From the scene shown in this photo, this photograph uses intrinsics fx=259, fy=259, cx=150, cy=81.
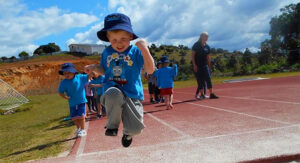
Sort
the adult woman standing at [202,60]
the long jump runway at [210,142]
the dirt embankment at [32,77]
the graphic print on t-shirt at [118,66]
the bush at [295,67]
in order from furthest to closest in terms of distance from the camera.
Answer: the dirt embankment at [32,77], the bush at [295,67], the adult woman standing at [202,60], the long jump runway at [210,142], the graphic print on t-shirt at [118,66]

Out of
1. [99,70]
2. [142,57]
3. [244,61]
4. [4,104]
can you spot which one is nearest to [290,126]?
[142,57]

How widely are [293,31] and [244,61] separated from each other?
26.0 metres

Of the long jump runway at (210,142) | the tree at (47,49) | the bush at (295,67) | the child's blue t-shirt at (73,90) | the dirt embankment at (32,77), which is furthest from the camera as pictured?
the tree at (47,49)

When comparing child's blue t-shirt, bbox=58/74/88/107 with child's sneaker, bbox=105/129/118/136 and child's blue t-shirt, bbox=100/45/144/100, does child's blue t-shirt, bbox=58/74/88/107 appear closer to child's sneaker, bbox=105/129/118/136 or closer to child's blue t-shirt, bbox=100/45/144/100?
child's blue t-shirt, bbox=100/45/144/100

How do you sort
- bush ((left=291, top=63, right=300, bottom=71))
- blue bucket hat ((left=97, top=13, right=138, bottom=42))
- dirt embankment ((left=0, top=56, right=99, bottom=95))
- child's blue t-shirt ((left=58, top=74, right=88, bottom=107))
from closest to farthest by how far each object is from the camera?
blue bucket hat ((left=97, top=13, right=138, bottom=42)), child's blue t-shirt ((left=58, top=74, right=88, bottom=107)), bush ((left=291, top=63, right=300, bottom=71)), dirt embankment ((left=0, top=56, right=99, bottom=95))

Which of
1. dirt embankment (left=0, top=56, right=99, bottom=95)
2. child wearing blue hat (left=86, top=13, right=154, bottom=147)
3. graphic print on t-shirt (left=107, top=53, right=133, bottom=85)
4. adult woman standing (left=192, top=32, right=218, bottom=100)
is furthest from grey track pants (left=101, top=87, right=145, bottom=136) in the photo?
dirt embankment (left=0, top=56, right=99, bottom=95)

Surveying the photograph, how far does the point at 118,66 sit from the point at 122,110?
0.49 m

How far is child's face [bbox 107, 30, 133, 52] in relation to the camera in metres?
2.80

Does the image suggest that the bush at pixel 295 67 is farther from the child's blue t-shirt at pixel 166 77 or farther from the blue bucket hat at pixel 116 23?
the blue bucket hat at pixel 116 23

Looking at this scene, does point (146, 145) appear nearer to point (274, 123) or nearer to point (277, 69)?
point (274, 123)

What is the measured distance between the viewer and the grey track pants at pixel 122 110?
271 cm

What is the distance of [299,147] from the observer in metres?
3.63

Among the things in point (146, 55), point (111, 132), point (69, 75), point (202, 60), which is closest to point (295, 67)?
point (202, 60)

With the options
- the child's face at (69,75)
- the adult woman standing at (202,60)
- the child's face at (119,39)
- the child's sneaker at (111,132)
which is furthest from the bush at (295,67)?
the child's sneaker at (111,132)
